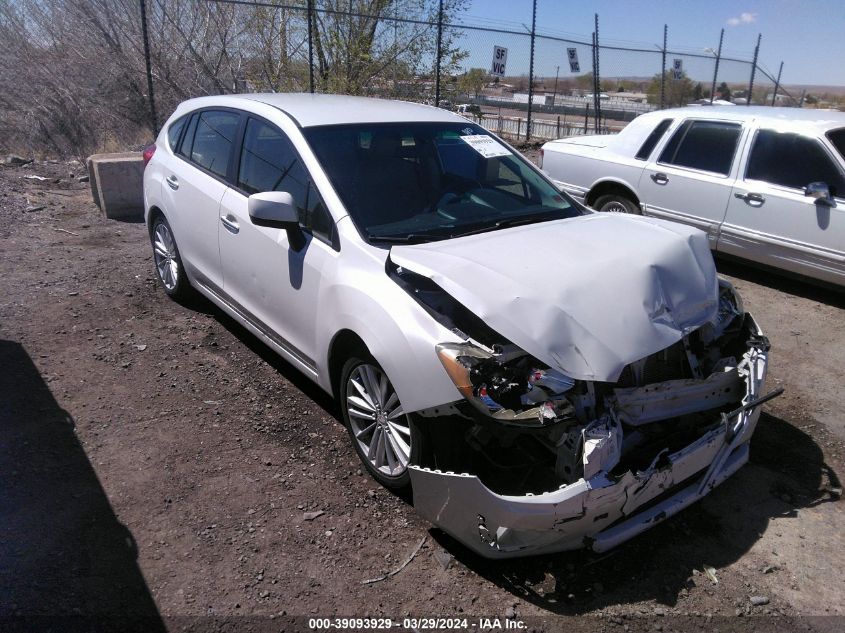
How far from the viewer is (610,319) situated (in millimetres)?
2799

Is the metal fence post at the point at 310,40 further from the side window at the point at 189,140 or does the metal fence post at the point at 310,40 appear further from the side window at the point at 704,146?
the side window at the point at 704,146

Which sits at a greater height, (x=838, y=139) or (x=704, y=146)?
(x=838, y=139)

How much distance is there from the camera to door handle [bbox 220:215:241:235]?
4156mm

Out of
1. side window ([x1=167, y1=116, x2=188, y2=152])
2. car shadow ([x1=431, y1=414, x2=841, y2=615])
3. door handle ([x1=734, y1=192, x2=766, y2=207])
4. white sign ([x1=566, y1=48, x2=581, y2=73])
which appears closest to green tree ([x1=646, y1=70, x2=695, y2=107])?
white sign ([x1=566, y1=48, x2=581, y2=73])

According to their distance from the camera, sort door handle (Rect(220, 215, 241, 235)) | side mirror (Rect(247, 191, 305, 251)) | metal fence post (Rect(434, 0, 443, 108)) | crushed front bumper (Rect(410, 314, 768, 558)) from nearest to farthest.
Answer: crushed front bumper (Rect(410, 314, 768, 558)) → side mirror (Rect(247, 191, 305, 251)) → door handle (Rect(220, 215, 241, 235)) → metal fence post (Rect(434, 0, 443, 108))

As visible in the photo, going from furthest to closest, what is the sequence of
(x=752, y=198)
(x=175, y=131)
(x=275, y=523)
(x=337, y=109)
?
(x=752, y=198) → (x=175, y=131) → (x=337, y=109) → (x=275, y=523)

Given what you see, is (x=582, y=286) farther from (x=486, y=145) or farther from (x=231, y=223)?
(x=231, y=223)

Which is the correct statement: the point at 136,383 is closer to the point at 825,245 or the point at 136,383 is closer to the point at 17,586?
the point at 17,586

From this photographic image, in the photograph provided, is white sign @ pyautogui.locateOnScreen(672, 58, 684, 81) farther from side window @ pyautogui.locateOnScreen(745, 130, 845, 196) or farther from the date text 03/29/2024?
A: the date text 03/29/2024

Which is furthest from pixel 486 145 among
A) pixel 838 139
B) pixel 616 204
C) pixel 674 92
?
pixel 674 92

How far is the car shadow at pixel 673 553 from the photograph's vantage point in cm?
275

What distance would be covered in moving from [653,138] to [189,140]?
4790 mm

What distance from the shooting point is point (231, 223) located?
421 cm

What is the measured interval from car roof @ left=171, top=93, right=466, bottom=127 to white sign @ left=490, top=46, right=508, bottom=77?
10.2 m
